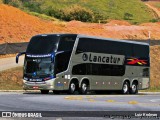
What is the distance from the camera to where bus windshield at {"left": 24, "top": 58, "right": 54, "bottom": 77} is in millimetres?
32875

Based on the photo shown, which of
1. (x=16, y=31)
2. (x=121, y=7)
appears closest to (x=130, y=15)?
(x=121, y=7)

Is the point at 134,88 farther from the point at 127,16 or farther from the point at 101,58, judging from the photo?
the point at 127,16

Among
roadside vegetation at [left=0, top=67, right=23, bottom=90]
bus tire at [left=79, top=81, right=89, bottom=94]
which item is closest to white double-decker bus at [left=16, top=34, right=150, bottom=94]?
bus tire at [left=79, top=81, right=89, bottom=94]

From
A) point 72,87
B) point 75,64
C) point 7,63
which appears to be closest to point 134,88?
point 72,87

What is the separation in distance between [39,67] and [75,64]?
2.48 m

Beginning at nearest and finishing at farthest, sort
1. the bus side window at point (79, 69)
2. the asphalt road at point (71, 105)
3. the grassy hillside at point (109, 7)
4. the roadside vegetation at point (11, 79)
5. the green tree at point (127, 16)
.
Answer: the asphalt road at point (71, 105)
the bus side window at point (79, 69)
the roadside vegetation at point (11, 79)
the grassy hillside at point (109, 7)
the green tree at point (127, 16)

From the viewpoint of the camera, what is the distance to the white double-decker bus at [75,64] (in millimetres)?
32969

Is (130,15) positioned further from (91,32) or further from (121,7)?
(91,32)

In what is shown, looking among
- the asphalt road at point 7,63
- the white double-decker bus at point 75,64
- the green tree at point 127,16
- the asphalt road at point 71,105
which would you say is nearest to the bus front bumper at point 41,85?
the white double-decker bus at point 75,64

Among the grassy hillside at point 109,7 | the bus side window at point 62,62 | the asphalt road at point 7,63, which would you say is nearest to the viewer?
the bus side window at point 62,62

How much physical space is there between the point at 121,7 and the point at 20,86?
211ft

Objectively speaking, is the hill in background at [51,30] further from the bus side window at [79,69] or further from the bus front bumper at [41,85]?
the bus front bumper at [41,85]

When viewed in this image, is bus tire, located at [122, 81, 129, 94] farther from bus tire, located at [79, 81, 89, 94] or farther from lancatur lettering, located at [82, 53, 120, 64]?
bus tire, located at [79, 81, 89, 94]

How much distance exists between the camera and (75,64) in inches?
1337
